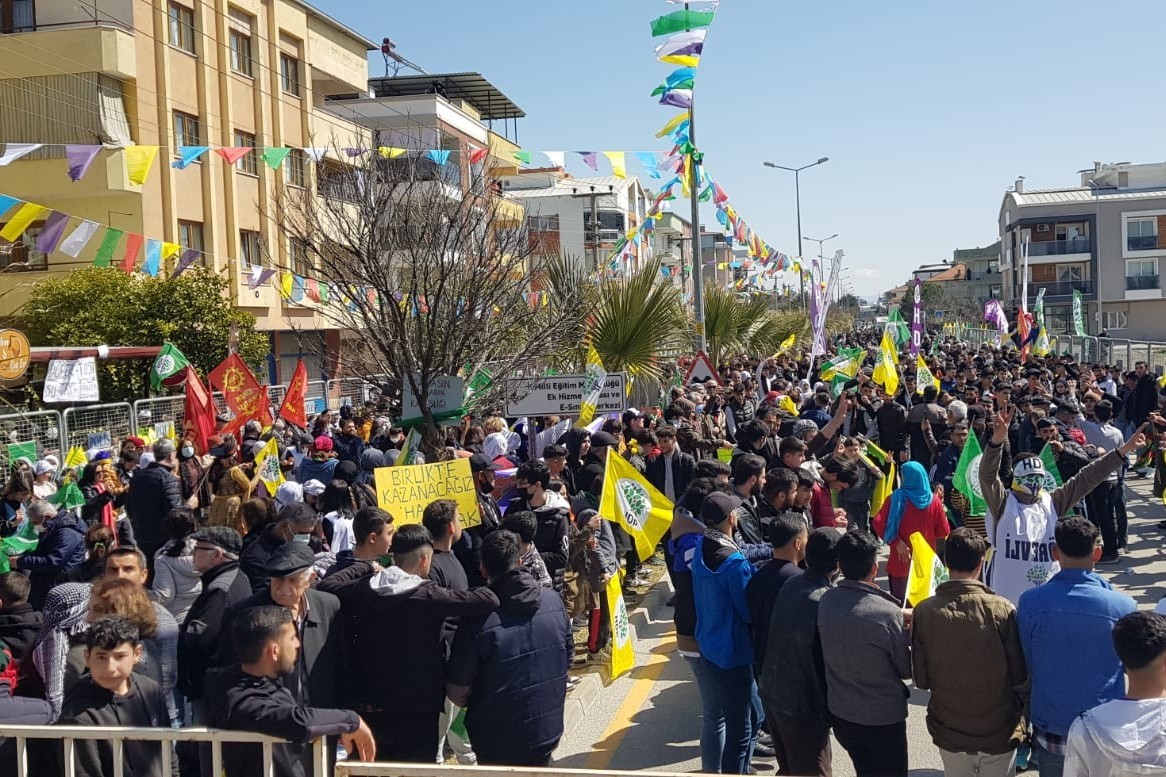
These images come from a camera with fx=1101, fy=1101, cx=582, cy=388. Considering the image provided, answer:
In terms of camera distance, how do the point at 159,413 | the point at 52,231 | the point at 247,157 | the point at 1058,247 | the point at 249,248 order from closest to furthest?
the point at 52,231, the point at 159,413, the point at 249,248, the point at 247,157, the point at 1058,247

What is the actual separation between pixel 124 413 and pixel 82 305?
6011 mm

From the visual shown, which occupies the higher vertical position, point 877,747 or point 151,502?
point 151,502

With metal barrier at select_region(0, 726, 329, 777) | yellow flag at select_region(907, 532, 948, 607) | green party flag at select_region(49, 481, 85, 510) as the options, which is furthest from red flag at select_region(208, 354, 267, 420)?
metal barrier at select_region(0, 726, 329, 777)

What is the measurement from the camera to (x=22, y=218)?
14.1 meters

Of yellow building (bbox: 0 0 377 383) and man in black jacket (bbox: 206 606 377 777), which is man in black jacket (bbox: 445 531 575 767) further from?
yellow building (bbox: 0 0 377 383)

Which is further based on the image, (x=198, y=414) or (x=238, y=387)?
(x=238, y=387)

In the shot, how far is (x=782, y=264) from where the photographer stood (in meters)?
36.7

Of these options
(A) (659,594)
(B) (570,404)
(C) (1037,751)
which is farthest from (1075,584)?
(B) (570,404)

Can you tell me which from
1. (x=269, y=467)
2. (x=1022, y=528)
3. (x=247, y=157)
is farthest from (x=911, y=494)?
(x=247, y=157)

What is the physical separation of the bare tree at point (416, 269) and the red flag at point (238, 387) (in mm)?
2657

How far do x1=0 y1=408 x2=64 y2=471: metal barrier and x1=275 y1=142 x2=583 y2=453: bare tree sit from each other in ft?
18.1

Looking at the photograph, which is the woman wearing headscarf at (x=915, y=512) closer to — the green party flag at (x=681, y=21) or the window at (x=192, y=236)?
the green party flag at (x=681, y=21)

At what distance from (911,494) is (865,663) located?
137 inches

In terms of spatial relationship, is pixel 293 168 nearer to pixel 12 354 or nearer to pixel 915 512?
pixel 12 354
